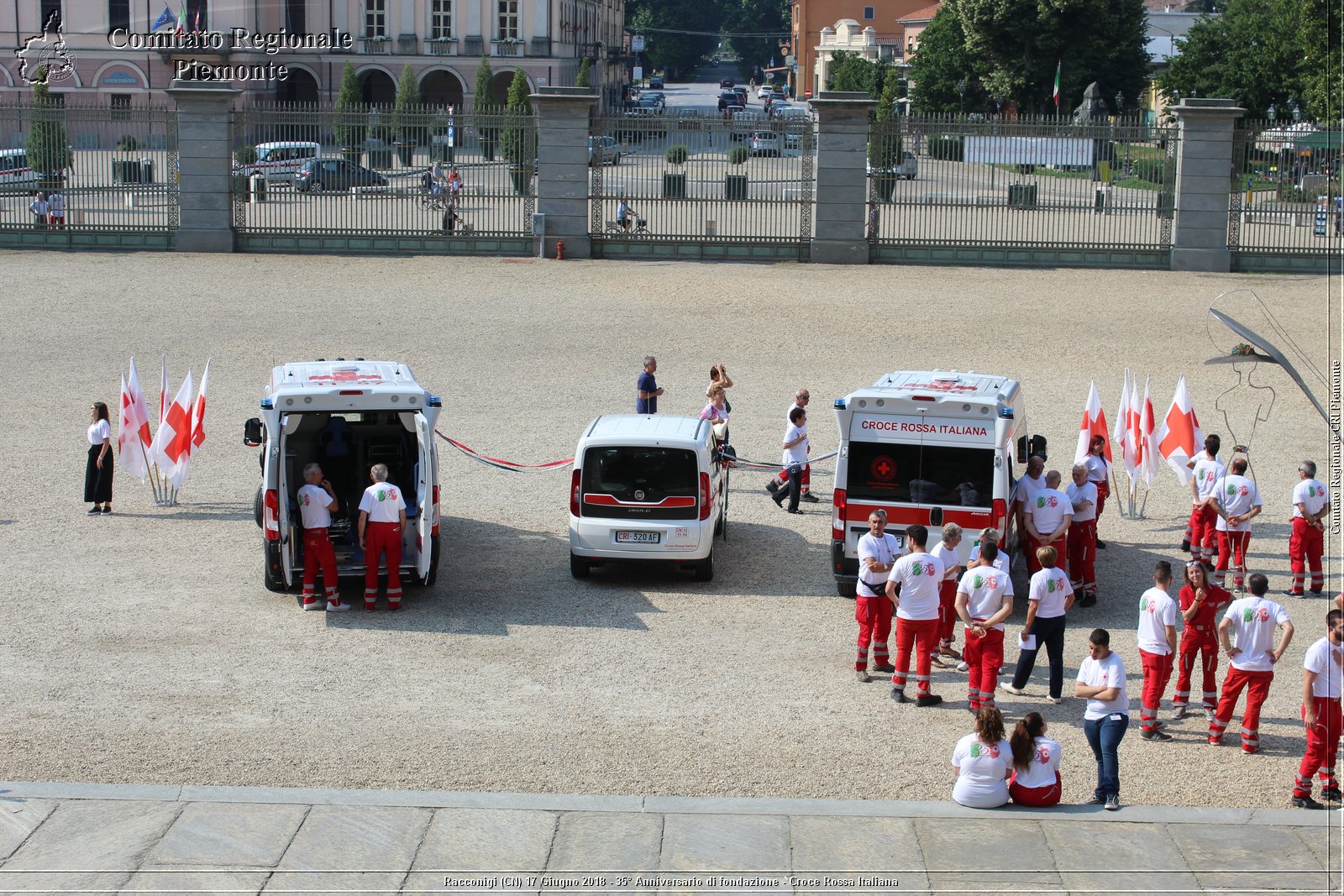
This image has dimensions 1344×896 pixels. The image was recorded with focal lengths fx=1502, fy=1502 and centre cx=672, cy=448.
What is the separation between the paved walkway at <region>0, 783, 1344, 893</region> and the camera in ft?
27.7

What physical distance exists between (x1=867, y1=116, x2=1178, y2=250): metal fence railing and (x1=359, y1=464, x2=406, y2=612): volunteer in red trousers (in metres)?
21.3

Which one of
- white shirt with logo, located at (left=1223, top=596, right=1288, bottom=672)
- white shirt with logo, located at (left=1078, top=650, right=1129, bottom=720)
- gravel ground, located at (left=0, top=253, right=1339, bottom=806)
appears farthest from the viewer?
white shirt with logo, located at (left=1223, top=596, right=1288, bottom=672)

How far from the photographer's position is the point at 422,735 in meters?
10.5

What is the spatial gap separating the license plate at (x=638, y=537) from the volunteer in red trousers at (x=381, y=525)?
6.69ft

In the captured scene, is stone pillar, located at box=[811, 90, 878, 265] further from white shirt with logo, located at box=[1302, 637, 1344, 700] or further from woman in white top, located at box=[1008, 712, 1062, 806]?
woman in white top, located at box=[1008, 712, 1062, 806]

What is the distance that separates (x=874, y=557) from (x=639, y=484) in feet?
9.50

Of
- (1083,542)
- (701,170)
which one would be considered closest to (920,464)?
(1083,542)

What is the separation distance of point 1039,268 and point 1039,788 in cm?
2463

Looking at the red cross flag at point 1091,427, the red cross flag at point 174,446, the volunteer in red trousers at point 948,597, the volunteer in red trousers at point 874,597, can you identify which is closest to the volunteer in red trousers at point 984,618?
the volunteer in red trousers at point 948,597

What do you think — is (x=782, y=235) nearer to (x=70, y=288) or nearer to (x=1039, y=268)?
(x=1039, y=268)

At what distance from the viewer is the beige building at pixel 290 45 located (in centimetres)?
6912

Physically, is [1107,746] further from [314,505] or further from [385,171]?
[385,171]

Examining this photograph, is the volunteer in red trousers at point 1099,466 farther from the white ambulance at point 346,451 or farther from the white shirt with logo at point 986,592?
the white ambulance at point 346,451

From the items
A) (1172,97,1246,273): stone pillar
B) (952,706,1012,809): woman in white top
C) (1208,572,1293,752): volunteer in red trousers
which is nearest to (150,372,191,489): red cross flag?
(952,706,1012,809): woman in white top
